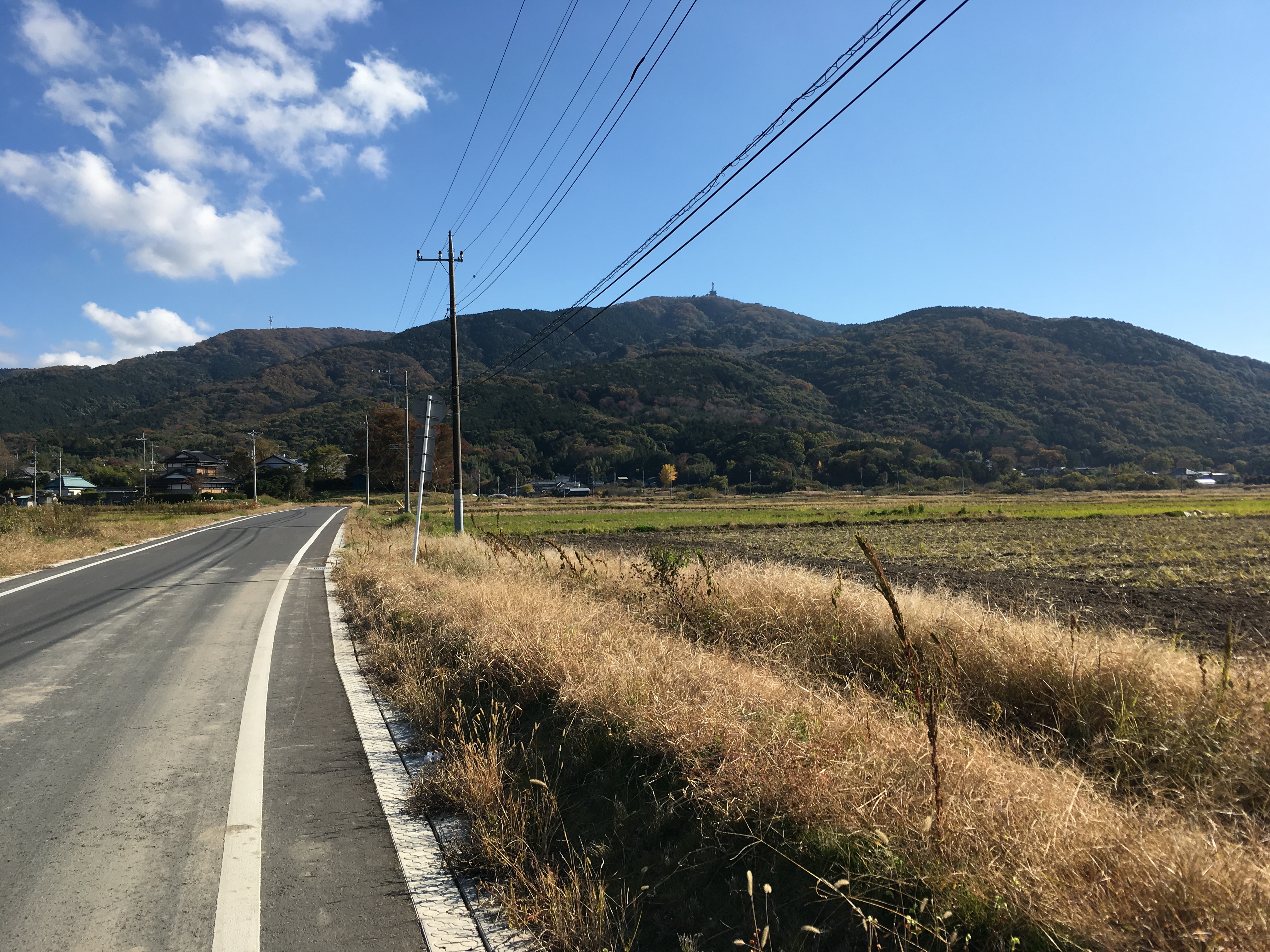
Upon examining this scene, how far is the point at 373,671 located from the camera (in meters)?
6.98

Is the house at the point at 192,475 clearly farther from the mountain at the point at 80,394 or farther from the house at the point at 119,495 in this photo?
the mountain at the point at 80,394

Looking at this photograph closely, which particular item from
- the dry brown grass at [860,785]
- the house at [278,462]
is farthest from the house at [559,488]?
the dry brown grass at [860,785]

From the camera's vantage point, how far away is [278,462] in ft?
307

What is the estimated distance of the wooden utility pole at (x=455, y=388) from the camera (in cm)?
2055

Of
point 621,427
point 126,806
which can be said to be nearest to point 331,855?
point 126,806

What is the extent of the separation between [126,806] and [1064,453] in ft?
506

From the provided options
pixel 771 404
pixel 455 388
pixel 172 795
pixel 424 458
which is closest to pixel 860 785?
pixel 172 795

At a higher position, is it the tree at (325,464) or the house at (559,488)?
the tree at (325,464)

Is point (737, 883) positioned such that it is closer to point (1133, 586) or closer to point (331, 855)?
point (331, 855)

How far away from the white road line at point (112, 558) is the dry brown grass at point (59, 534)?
0.62 meters

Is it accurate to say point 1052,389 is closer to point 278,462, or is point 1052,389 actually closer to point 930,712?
point 278,462

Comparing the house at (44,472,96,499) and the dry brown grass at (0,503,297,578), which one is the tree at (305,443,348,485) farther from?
the dry brown grass at (0,503,297,578)

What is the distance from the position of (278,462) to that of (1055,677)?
102208 millimetres

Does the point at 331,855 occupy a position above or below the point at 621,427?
below
